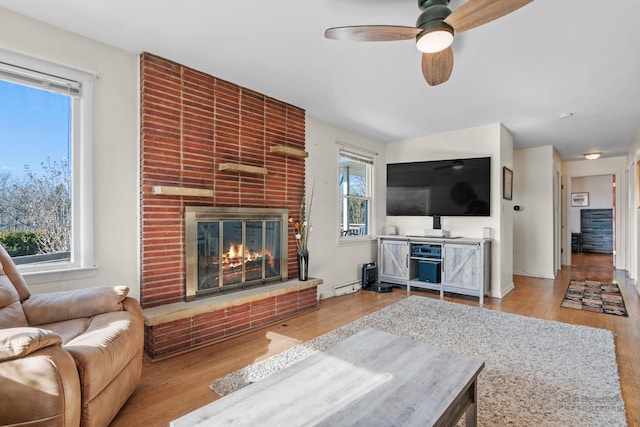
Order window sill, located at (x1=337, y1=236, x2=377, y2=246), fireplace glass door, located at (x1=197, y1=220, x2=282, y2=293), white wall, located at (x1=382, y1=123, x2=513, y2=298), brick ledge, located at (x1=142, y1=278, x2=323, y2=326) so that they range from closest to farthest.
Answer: brick ledge, located at (x1=142, y1=278, x2=323, y2=326)
fireplace glass door, located at (x1=197, y1=220, x2=282, y2=293)
white wall, located at (x1=382, y1=123, x2=513, y2=298)
window sill, located at (x1=337, y1=236, x2=377, y2=246)

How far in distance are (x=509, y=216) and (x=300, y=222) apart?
338 centimetres

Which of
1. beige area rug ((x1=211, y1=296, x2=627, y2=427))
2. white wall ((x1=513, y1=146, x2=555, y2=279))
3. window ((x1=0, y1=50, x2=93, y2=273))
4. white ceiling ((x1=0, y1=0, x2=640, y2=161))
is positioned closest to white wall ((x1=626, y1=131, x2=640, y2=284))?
white wall ((x1=513, y1=146, x2=555, y2=279))

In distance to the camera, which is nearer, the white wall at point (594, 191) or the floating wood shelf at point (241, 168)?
the floating wood shelf at point (241, 168)

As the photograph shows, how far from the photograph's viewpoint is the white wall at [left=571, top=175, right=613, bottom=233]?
9.36 m

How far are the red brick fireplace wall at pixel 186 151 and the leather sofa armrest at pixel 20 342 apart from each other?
1323 millimetres

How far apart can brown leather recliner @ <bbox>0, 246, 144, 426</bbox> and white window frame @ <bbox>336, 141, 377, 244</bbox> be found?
3.11m

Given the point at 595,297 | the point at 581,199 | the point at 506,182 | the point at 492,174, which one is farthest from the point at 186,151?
the point at 581,199

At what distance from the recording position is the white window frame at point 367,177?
466 centimetres

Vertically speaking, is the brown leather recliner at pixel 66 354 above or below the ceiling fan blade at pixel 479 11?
below

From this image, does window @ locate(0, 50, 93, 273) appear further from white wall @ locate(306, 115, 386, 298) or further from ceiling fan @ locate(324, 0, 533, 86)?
white wall @ locate(306, 115, 386, 298)

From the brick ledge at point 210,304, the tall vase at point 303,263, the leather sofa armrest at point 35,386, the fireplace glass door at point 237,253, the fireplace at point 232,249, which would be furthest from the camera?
the tall vase at point 303,263

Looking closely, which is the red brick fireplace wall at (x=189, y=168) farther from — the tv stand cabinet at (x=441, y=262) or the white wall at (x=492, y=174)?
the white wall at (x=492, y=174)

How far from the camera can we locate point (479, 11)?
1678mm

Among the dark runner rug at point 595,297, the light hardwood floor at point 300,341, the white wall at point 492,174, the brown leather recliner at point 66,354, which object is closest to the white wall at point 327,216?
the light hardwood floor at point 300,341
